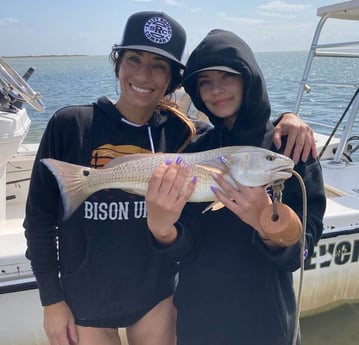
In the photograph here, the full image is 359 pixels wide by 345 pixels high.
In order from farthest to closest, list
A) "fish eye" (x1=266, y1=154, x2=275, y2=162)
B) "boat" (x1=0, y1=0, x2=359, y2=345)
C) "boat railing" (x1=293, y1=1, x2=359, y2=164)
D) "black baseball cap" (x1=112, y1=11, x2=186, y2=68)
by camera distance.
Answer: "boat railing" (x1=293, y1=1, x2=359, y2=164) → "boat" (x1=0, y1=0, x2=359, y2=345) → "black baseball cap" (x1=112, y1=11, x2=186, y2=68) → "fish eye" (x1=266, y1=154, x2=275, y2=162)

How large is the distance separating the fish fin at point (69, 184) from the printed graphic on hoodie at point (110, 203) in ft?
0.54

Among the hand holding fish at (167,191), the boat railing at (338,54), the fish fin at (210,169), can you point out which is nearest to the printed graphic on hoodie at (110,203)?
the hand holding fish at (167,191)

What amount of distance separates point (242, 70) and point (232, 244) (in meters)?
0.72

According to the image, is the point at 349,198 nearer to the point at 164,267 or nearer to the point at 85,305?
the point at 164,267

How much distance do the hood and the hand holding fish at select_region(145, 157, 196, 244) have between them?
0.39 meters

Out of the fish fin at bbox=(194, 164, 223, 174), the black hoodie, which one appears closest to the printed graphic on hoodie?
the black hoodie

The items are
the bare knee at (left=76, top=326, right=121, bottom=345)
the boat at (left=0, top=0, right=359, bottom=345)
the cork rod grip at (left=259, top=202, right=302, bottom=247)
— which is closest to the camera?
the cork rod grip at (left=259, top=202, right=302, bottom=247)

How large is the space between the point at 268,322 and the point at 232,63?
1.06m

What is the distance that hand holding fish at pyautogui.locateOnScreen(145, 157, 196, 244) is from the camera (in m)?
1.60

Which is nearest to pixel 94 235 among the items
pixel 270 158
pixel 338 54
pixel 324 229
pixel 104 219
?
pixel 104 219

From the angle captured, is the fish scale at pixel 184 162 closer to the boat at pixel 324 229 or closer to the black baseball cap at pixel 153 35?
the black baseball cap at pixel 153 35

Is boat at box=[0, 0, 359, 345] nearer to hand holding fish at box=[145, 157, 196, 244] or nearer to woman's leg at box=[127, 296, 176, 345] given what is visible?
woman's leg at box=[127, 296, 176, 345]

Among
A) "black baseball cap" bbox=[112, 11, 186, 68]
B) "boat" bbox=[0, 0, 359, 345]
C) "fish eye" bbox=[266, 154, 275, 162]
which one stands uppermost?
"black baseball cap" bbox=[112, 11, 186, 68]

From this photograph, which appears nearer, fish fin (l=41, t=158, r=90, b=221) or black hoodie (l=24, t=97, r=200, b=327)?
fish fin (l=41, t=158, r=90, b=221)
